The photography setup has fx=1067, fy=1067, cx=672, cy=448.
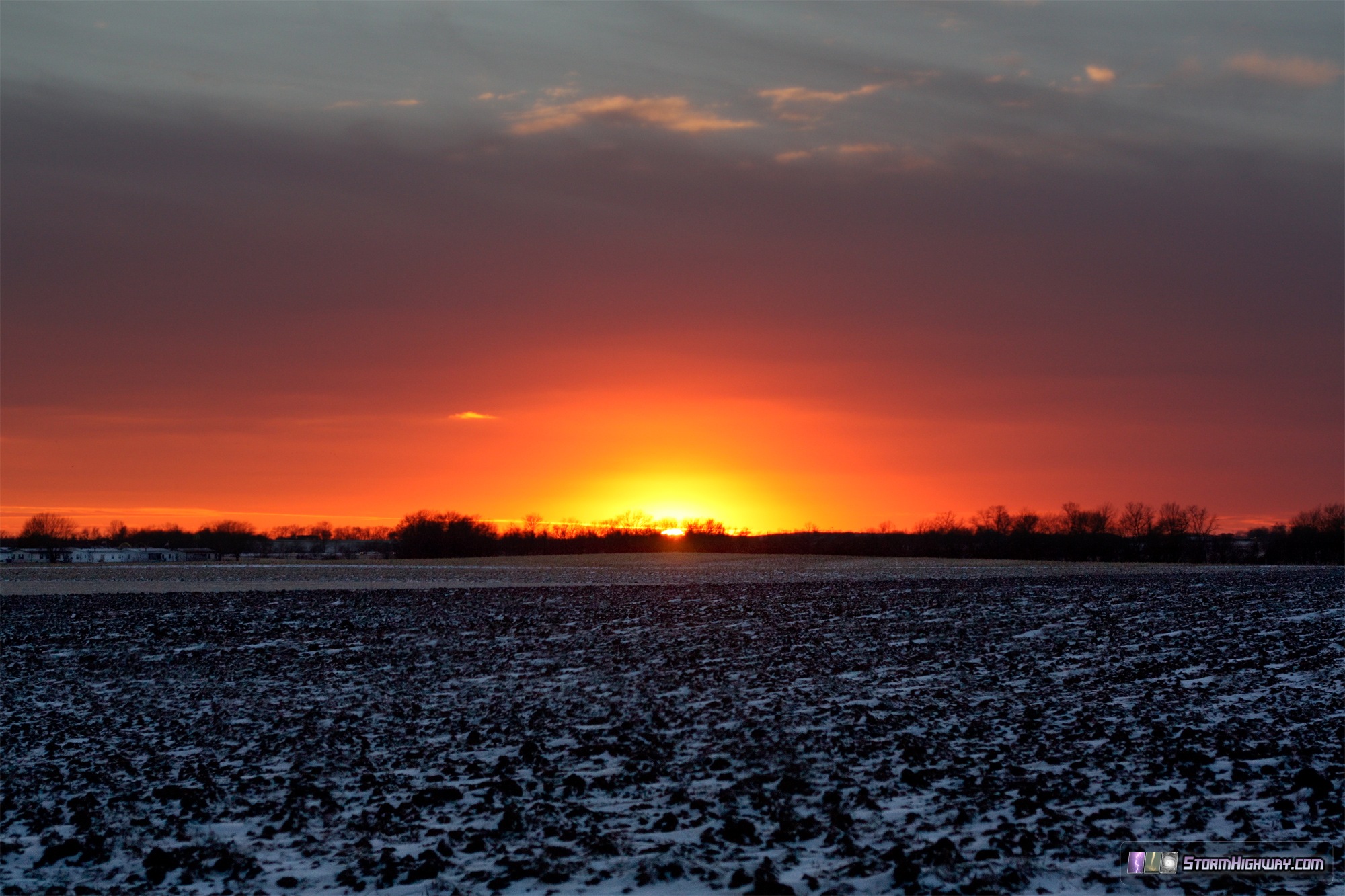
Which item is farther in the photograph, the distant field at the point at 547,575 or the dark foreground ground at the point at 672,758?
the distant field at the point at 547,575

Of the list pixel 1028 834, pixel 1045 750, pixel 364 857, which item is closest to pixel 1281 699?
pixel 1045 750

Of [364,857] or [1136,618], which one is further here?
[1136,618]

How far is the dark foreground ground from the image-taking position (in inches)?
445

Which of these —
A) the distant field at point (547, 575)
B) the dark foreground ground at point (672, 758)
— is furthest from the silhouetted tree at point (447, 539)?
the dark foreground ground at point (672, 758)

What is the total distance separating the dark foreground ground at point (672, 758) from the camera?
11312 millimetres

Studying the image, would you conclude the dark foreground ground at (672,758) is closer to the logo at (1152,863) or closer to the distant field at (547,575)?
the logo at (1152,863)

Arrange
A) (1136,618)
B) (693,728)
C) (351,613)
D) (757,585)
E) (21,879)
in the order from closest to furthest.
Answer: (21,879) → (693,728) → (1136,618) → (351,613) → (757,585)

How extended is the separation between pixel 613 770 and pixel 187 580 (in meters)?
74.6

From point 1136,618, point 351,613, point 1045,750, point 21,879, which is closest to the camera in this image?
point 21,879

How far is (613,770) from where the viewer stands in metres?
15.2

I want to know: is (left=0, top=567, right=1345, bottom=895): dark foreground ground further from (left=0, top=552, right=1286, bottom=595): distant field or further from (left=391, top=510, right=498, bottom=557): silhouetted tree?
(left=391, top=510, right=498, bottom=557): silhouetted tree

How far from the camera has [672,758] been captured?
51.7 feet

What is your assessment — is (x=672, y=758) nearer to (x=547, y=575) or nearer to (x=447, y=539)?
(x=547, y=575)

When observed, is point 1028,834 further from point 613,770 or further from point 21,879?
point 21,879
